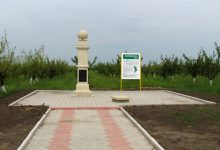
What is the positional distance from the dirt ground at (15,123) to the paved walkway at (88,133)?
335mm

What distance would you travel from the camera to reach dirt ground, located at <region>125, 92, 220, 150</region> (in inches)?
361

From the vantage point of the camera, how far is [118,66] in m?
38.3

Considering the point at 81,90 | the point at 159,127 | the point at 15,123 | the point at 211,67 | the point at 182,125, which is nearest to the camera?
the point at 159,127

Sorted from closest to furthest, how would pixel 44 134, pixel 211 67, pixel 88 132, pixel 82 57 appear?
pixel 44 134 → pixel 88 132 → pixel 82 57 → pixel 211 67

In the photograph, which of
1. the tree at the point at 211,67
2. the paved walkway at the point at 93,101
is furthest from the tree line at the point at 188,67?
the paved walkway at the point at 93,101

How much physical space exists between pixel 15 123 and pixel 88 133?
275 cm

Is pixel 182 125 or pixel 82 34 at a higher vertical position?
pixel 82 34

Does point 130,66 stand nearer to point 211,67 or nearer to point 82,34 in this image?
point 82,34

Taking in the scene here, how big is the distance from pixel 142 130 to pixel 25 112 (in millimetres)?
5276

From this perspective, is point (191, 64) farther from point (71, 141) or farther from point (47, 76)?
point (71, 141)

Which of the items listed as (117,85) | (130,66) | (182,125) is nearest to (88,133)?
(182,125)

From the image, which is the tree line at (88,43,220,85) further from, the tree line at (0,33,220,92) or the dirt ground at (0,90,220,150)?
the dirt ground at (0,90,220,150)

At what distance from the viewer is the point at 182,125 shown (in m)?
11.7

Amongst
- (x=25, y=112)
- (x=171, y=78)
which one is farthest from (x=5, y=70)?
(x=171, y=78)
